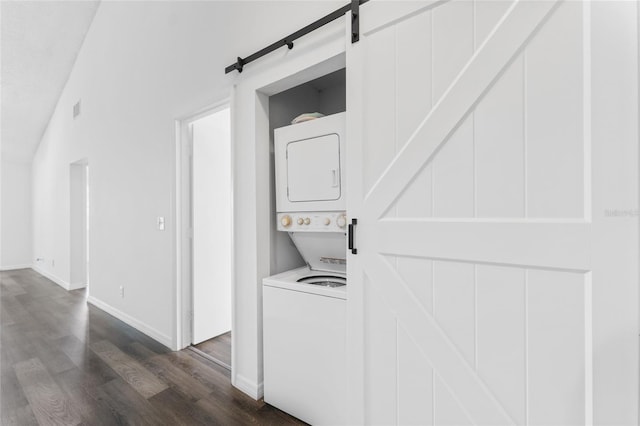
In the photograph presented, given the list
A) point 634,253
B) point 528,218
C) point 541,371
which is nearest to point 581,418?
point 541,371

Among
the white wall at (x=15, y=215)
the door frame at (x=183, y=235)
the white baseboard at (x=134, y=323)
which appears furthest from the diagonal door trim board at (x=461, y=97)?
the white wall at (x=15, y=215)

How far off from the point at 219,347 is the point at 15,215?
7139 mm

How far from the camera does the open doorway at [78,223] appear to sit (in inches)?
193

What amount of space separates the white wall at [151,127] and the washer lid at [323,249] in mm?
324

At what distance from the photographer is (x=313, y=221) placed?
6.28ft

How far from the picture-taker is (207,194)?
2936 millimetres

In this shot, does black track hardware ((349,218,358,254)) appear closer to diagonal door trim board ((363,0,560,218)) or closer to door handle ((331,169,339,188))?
diagonal door trim board ((363,0,560,218))

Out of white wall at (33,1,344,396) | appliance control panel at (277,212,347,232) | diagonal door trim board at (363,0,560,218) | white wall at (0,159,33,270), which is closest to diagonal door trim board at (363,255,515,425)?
A: diagonal door trim board at (363,0,560,218)

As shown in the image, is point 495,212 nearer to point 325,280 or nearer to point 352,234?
point 352,234

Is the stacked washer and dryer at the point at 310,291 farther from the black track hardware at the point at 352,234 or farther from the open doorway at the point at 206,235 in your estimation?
the open doorway at the point at 206,235

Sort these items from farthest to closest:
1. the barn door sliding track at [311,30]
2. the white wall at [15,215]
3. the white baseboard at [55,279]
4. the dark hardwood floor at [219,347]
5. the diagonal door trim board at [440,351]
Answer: the white wall at [15,215] → the white baseboard at [55,279] → the dark hardwood floor at [219,347] → the barn door sliding track at [311,30] → the diagonal door trim board at [440,351]

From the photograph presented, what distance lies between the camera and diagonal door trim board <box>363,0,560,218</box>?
1029 mm

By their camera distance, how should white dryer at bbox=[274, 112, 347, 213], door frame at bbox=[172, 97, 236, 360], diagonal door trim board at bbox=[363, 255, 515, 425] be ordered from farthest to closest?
door frame at bbox=[172, 97, 236, 360], white dryer at bbox=[274, 112, 347, 213], diagonal door trim board at bbox=[363, 255, 515, 425]

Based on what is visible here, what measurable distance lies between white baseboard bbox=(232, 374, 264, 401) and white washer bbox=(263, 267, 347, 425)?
0.09 m
